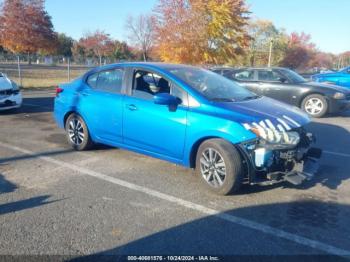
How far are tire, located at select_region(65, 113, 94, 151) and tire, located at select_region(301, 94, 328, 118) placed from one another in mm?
6915

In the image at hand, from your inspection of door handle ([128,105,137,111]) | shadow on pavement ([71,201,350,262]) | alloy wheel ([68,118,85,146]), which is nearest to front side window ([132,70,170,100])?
door handle ([128,105,137,111])

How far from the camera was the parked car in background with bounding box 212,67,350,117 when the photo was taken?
995 centimetres

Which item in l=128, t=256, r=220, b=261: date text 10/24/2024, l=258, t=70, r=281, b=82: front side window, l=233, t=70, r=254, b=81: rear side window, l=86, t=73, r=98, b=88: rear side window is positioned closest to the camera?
l=128, t=256, r=220, b=261: date text 10/24/2024

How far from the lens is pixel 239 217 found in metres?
3.67

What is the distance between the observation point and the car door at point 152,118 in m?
4.54

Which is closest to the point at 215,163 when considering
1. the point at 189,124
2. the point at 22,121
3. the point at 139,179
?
the point at 189,124

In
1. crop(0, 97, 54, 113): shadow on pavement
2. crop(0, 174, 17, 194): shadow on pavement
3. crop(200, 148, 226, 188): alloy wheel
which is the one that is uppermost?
crop(200, 148, 226, 188): alloy wheel

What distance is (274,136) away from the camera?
4000 mm

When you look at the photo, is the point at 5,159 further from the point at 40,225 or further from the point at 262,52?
the point at 262,52

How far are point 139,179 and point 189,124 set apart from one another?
1071 millimetres

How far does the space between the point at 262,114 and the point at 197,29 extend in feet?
58.1

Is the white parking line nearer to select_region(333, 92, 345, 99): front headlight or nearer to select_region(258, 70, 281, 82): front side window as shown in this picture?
select_region(258, 70, 281, 82): front side window

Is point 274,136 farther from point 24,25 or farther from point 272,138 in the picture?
point 24,25

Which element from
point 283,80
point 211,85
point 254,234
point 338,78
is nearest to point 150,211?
point 254,234
